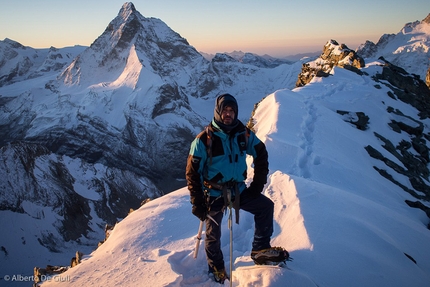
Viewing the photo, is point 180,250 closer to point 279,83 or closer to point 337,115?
point 337,115

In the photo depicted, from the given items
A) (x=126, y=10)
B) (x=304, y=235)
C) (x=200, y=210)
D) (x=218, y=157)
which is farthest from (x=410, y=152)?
(x=126, y=10)

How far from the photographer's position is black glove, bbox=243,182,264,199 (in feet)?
16.3

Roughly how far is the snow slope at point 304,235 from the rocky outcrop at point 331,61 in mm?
23645

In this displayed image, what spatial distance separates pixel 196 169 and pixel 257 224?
5.19 feet

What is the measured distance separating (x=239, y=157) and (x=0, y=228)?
197 feet

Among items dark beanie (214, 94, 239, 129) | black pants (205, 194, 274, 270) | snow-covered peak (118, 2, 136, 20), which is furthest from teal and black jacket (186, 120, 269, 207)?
snow-covered peak (118, 2, 136, 20)

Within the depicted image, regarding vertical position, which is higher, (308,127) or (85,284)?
(308,127)

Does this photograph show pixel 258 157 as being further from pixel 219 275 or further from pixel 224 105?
pixel 219 275

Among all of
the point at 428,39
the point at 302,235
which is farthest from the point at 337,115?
the point at 428,39

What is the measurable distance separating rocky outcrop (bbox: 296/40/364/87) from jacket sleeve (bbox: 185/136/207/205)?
3034cm

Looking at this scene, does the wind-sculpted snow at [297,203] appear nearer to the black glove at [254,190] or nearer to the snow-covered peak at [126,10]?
the black glove at [254,190]

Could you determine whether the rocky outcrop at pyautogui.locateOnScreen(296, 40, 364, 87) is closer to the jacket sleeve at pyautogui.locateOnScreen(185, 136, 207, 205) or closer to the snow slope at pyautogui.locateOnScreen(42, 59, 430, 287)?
the snow slope at pyautogui.locateOnScreen(42, 59, 430, 287)

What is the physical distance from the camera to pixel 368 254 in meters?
5.12

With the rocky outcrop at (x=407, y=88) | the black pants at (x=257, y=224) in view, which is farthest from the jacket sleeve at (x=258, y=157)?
the rocky outcrop at (x=407, y=88)
